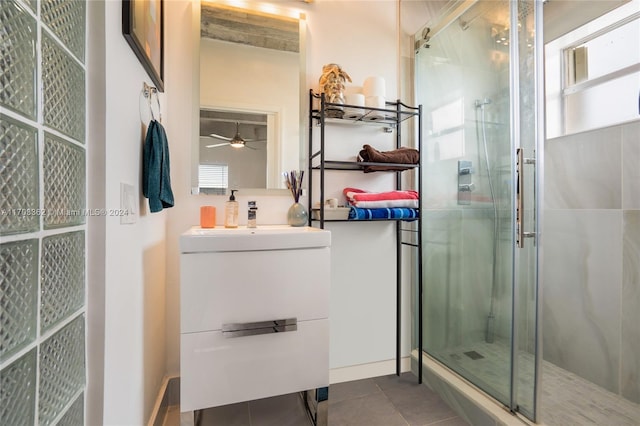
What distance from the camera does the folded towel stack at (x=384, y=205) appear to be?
157 cm

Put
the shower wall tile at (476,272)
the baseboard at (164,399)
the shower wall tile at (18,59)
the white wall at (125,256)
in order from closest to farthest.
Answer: the shower wall tile at (18,59)
the white wall at (125,256)
the baseboard at (164,399)
the shower wall tile at (476,272)

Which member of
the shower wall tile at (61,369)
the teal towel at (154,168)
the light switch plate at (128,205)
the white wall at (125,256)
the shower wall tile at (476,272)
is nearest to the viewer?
the shower wall tile at (61,369)

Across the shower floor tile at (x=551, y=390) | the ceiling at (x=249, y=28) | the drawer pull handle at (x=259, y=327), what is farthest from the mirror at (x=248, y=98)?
the shower floor tile at (x=551, y=390)

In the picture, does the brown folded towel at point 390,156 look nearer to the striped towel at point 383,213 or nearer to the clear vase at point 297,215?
the striped towel at point 383,213

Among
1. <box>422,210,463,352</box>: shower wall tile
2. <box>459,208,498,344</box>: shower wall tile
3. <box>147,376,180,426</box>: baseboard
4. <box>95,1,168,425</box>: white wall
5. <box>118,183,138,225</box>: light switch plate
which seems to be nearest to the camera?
<box>95,1,168,425</box>: white wall

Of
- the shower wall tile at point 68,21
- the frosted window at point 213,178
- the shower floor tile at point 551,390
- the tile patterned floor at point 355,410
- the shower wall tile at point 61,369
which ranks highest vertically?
the shower wall tile at point 68,21

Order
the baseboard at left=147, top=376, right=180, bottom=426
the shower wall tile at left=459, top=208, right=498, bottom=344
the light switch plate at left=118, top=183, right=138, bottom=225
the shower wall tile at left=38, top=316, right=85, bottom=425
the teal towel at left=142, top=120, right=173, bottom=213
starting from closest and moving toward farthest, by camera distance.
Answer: the shower wall tile at left=38, top=316, right=85, bottom=425, the light switch plate at left=118, top=183, right=138, bottom=225, the teal towel at left=142, top=120, right=173, bottom=213, the baseboard at left=147, top=376, right=180, bottom=426, the shower wall tile at left=459, top=208, right=498, bottom=344

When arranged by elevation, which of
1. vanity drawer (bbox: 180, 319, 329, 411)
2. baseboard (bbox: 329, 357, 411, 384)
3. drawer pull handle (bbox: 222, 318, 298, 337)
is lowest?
baseboard (bbox: 329, 357, 411, 384)

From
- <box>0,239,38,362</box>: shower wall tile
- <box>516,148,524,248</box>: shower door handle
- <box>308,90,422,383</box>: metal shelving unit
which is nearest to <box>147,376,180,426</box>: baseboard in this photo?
<box>0,239,38,362</box>: shower wall tile

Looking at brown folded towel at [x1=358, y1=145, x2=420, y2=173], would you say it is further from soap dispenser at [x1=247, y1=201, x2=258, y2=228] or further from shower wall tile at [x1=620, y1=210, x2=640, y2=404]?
shower wall tile at [x1=620, y1=210, x2=640, y2=404]

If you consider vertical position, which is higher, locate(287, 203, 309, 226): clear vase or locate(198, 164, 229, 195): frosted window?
locate(198, 164, 229, 195): frosted window

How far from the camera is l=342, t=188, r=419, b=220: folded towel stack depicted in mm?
1565

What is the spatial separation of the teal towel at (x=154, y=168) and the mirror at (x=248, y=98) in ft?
1.41

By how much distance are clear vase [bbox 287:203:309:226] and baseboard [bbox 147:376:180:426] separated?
0.99m
